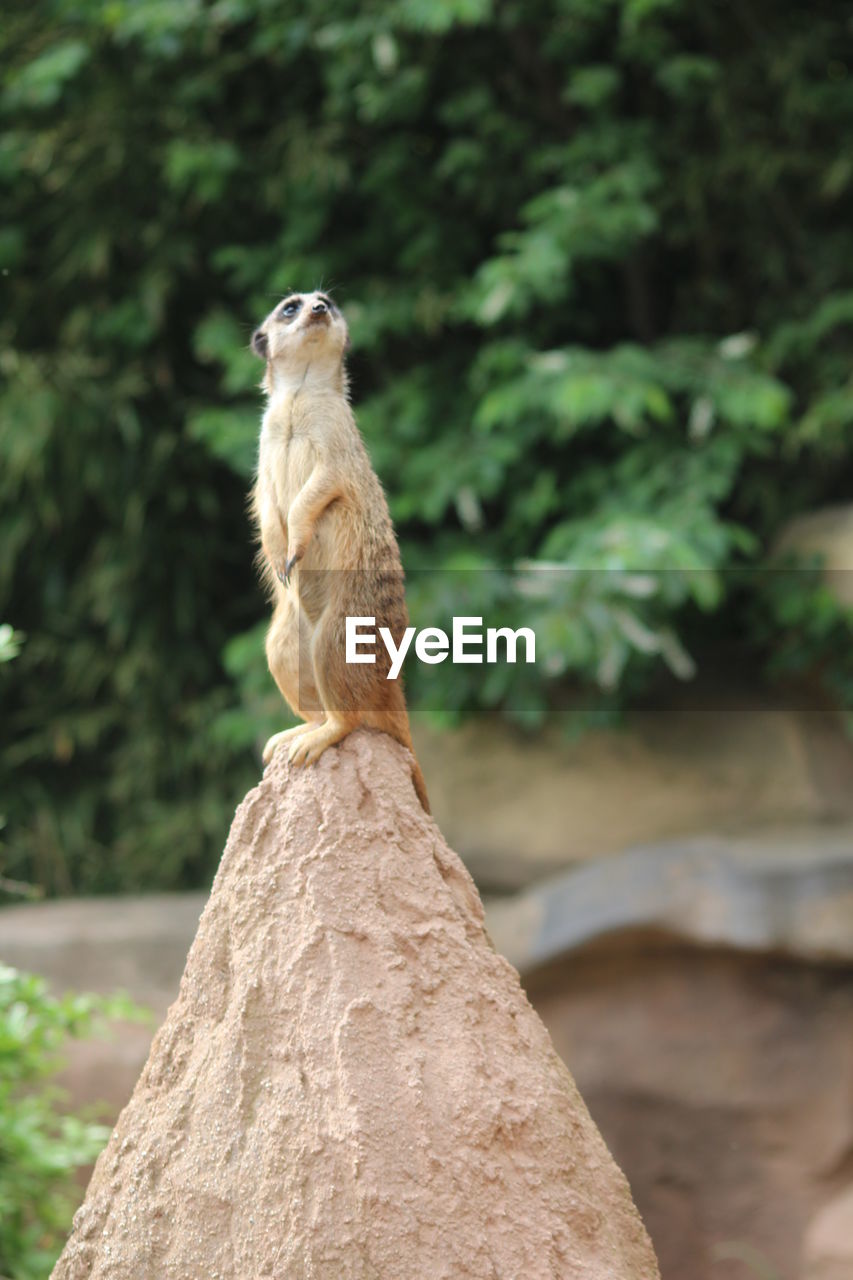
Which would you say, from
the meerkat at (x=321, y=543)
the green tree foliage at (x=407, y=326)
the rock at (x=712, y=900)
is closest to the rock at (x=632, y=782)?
the green tree foliage at (x=407, y=326)

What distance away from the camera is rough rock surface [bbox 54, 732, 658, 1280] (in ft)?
7.33

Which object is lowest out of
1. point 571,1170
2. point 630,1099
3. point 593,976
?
point 571,1170

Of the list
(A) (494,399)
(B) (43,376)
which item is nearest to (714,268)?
(A) (494,399)

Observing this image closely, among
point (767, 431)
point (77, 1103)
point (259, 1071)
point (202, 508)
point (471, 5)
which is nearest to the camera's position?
point (259, 1071)

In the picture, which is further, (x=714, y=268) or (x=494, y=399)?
(x=714, y=268)

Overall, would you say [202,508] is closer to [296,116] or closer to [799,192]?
[296,116]

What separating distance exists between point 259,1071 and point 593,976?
10.3ft

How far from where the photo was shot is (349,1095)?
7.41 ft

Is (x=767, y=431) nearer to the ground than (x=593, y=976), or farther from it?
farther from it

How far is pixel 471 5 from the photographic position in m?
5.07

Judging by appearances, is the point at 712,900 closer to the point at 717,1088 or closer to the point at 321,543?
the point at 717,1088

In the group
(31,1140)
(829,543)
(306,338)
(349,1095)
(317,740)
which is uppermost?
(829,543)

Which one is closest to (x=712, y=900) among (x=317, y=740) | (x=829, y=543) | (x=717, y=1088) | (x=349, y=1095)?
(x=717, y=1088)

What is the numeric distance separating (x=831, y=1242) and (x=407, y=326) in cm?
377
